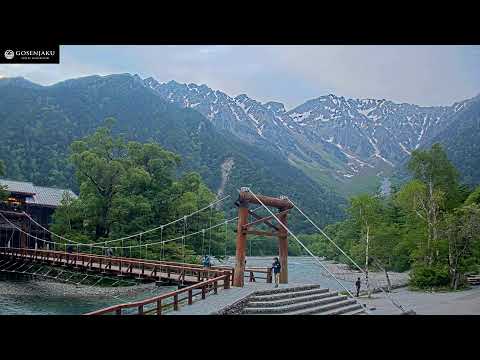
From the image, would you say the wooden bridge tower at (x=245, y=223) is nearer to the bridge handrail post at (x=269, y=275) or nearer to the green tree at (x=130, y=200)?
the bridge handrail post at (x=269, y=275)

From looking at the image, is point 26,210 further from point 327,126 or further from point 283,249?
point 327,126

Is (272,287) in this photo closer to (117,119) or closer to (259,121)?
(259,121)

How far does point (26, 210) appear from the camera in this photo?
632 inches

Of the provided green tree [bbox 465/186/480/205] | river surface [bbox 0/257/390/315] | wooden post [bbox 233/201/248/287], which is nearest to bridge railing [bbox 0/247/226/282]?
wooden post [bbox 233/201/248/287]

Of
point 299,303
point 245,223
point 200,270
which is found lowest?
point 299,303

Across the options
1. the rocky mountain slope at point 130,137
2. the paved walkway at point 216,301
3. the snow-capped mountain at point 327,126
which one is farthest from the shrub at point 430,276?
the rocky mountain slope at point 130,137

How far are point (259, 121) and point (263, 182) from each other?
7.99 ft

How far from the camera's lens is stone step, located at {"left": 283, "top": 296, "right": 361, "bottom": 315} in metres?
7.12

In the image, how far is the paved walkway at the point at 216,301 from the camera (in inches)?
244

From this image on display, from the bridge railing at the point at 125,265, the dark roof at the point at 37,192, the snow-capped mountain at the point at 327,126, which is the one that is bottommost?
the bridge railing at the point at 125,265

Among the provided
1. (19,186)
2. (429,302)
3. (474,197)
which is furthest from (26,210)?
(474,197)

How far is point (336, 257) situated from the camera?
1798cm

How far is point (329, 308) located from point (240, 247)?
5.77ft
